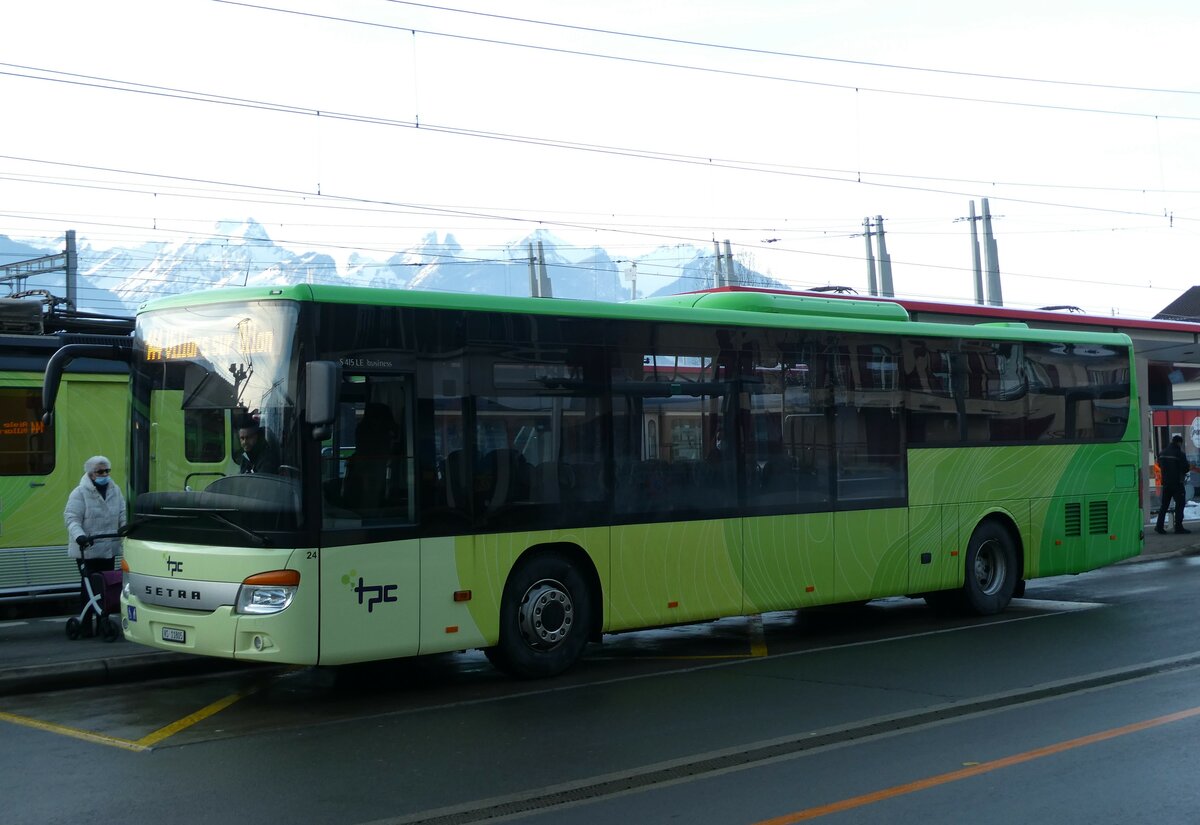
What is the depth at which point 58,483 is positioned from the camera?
15.2 m

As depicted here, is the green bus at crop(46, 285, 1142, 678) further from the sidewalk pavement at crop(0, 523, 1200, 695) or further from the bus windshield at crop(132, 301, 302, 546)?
the sidewalk pavement at crop(0, 523, 1200, 695)

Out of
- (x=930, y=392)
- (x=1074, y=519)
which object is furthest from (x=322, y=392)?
(x=1074, y=519)

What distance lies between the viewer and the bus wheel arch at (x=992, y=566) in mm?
14031

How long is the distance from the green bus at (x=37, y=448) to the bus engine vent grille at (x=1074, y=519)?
10652mm

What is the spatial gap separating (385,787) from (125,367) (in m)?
10.1

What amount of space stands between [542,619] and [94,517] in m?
4.83

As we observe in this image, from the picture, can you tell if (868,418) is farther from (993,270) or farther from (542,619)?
(993,270)

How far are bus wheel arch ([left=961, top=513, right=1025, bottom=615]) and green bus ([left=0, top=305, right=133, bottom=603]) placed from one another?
30.8ft

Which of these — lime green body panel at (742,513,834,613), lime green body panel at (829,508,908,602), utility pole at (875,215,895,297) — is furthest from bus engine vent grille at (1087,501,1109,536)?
utility pole at (875,215,895,297)

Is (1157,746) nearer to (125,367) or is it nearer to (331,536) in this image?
(331,536)

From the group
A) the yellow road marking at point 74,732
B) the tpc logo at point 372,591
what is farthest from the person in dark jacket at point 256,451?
the yellow road marking at point 74,732

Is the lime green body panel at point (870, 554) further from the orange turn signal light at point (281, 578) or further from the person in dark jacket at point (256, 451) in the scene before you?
the person in dark jacket at point (256, 451)

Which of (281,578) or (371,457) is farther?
(371,457)

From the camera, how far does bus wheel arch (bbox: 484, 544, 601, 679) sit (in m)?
10.3
